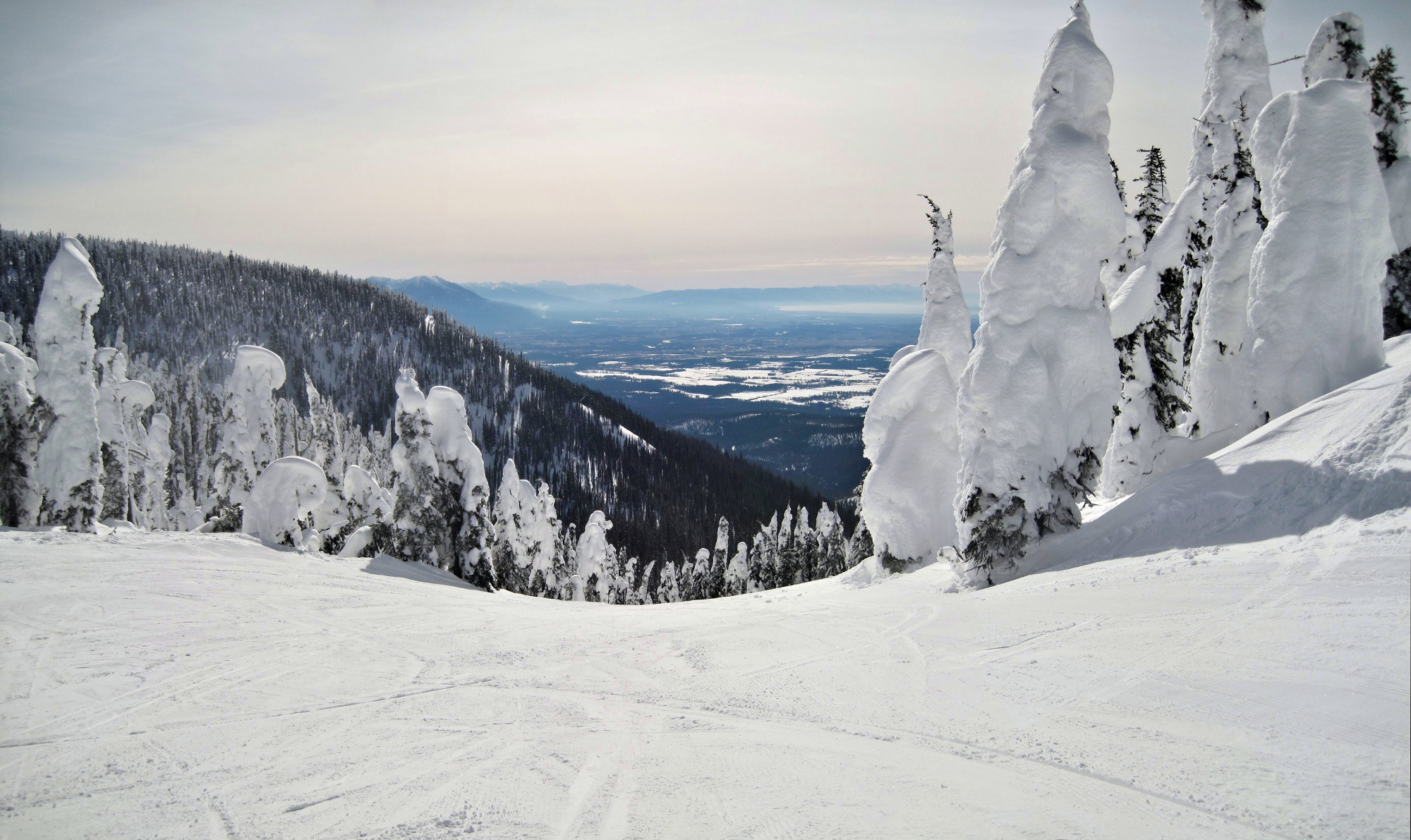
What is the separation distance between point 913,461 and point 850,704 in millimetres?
10671

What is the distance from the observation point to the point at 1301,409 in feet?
30.8

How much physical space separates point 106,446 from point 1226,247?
35.5 m

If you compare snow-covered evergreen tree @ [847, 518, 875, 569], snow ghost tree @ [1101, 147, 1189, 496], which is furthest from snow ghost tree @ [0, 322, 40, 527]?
snow ghost tree @ [1101, 147, 1189, 496]

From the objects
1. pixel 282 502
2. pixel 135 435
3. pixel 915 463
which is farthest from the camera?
pixel 135 435

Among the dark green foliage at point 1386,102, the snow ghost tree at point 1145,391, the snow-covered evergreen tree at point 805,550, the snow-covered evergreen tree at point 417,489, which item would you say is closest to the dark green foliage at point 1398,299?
the dark green foliage at point 1386,102

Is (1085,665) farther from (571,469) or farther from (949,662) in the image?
(571,469)

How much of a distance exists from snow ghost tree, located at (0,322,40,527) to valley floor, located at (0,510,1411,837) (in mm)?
11835

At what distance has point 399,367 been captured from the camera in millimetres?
137750

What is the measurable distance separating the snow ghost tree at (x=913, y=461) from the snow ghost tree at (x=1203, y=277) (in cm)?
422

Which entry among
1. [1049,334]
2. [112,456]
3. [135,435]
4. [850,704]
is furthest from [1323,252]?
[135,435]

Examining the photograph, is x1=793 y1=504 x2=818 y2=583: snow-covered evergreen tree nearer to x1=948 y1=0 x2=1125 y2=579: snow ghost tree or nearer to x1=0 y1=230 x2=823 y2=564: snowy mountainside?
x1=948 y1=0 x2=1125 y2=579: snow ghost tree

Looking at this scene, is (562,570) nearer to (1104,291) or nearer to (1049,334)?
(1049,334)

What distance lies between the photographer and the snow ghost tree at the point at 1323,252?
11016 mm

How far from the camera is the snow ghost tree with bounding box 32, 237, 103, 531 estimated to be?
727 inches
